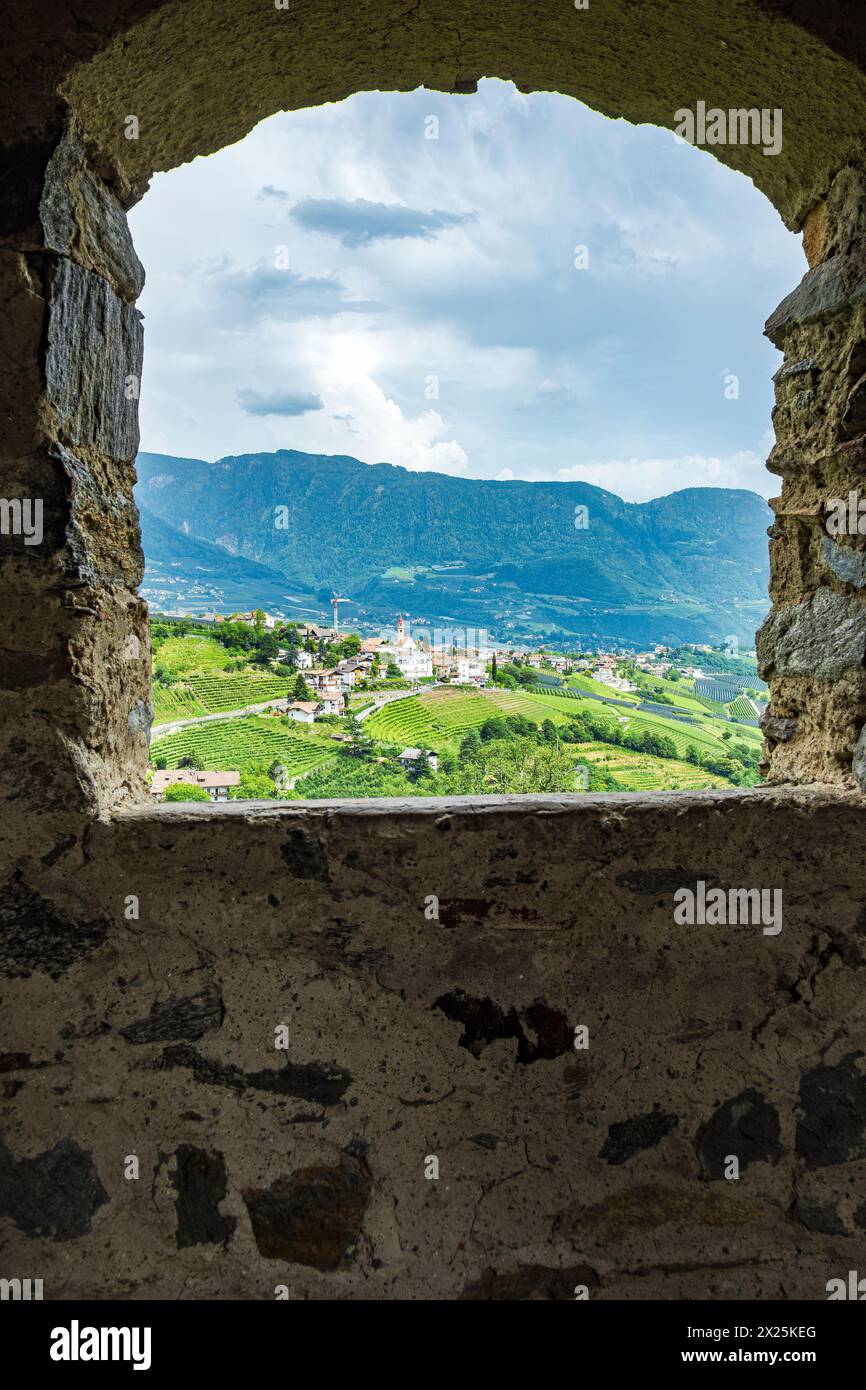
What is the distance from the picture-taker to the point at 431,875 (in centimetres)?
147

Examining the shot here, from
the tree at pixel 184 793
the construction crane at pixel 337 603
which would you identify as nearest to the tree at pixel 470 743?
the construction crane at pixel 337 603

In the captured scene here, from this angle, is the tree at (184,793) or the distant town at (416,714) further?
the distant town at (416,714)

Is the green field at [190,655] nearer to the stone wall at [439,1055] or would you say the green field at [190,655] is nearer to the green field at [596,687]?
the stone wall at [439,1055]

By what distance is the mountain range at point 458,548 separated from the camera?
2535 mm

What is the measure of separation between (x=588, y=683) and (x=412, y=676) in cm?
53

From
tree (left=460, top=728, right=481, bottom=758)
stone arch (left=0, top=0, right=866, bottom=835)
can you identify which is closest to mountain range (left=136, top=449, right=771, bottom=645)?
tree (left=460, top=728, right=481, bottom=758)

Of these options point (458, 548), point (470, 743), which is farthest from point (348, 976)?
point (458, 548)

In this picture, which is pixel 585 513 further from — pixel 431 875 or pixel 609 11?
pixel 431 875

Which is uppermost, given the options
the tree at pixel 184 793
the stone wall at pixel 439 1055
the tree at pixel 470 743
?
the tree at pixel 470 743

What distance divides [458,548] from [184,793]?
1.35 m

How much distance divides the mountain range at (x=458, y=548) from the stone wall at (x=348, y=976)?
39.9 inches

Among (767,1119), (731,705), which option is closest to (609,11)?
(731,705)

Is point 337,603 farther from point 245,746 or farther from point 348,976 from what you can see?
point 348,976
